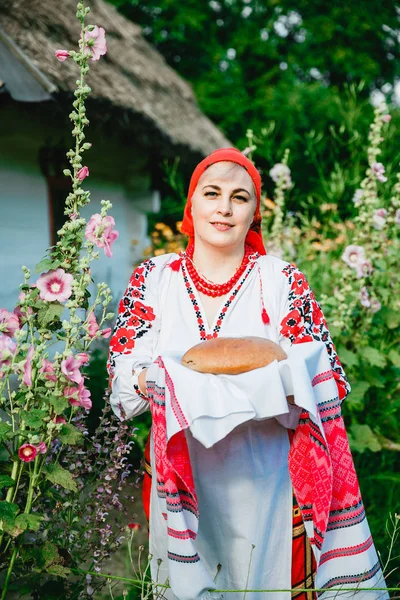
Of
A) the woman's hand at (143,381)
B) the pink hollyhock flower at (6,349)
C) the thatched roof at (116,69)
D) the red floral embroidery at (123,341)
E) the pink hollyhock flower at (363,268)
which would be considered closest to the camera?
the pink hollyhock flower at (6,349)

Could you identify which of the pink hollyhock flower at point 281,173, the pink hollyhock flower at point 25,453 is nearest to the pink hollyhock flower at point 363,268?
the pink hollyhock flower at point 281,173

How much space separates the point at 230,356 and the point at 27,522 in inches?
23.5

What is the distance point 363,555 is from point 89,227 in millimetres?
1090

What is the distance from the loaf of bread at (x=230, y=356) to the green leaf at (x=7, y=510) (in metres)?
0.51

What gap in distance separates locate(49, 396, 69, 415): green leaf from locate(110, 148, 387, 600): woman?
212 millimetres

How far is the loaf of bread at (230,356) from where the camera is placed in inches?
51.6

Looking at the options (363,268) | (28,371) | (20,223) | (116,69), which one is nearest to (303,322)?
(28,371)

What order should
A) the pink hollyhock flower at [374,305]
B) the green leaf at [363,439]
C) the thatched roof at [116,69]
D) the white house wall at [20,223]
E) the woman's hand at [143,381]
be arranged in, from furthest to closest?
the white house wall at [20,223] → the thatched roof at [116,69] → the green leaf at [363,439] → the pink hollyhock flower at [374,305] → the woman's hand at [143,381]

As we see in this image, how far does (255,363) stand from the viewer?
1.32 m

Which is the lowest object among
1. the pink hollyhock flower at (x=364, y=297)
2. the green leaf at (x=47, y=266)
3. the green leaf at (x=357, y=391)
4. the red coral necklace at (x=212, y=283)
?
the green leaf at (x=357, y=391)

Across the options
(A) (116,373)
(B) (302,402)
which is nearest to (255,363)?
(B) (302,402)

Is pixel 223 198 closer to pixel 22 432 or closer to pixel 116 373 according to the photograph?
pixel 116 373

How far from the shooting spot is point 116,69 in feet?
17.6

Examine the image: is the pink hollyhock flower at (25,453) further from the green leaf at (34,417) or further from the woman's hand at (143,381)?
the woman's hand at (143,381)
